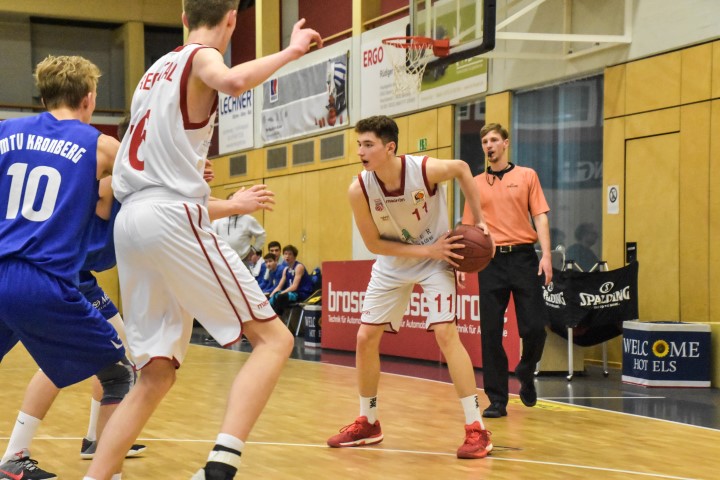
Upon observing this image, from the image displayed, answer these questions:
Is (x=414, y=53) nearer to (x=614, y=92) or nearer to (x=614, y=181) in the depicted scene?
(x=614, y=92)

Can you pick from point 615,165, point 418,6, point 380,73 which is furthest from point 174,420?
point 380,73

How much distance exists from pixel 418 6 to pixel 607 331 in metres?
4.89

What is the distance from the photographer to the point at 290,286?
14.3 meters

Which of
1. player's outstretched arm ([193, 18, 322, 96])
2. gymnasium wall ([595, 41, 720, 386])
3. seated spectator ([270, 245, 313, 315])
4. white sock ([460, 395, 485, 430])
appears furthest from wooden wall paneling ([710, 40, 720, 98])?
player's outstretched arm ([193, 18, 322, 96])

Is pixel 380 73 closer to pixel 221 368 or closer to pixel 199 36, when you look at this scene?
pixel 221 368

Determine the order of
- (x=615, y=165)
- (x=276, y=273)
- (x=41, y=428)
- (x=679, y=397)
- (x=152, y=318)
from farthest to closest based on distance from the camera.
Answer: (x=276, y=273)
(x=615, y=165)
(x=679, y=397)
(x=41, y=428)
(x=152, y=318)

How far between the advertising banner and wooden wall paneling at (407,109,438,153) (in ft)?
6.14

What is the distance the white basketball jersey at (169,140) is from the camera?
10.7 ft

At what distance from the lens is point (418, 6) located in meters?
11.8

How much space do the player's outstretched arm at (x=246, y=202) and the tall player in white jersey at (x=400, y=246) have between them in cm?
144

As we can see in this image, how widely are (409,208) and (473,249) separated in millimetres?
409

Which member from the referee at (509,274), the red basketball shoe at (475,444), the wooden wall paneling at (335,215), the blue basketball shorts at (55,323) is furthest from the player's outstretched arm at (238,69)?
the wooden wall paneling at (335,215)

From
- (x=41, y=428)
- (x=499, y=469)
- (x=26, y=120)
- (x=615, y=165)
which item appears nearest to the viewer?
(x=26, y=120)

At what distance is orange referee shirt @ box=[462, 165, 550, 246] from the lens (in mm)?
6359
